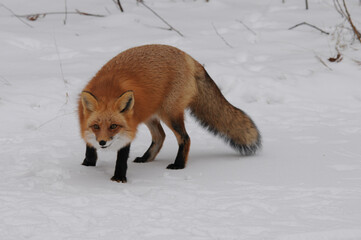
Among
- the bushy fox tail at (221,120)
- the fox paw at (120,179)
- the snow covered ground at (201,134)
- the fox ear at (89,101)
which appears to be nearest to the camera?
the snow covered ground at (201,134)

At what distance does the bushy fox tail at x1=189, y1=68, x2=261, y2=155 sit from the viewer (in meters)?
5.04

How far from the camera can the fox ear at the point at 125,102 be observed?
162 inches

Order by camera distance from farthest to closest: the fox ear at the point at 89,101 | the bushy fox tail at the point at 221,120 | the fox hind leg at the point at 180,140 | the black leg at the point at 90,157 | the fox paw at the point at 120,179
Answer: the bushy fox tail at the point at 221,120, the fox hind leg at the point at 180,140, the black leg at the point at 90,157, the fox paw at the point at 120,179, the fox ear at the point at 89,101

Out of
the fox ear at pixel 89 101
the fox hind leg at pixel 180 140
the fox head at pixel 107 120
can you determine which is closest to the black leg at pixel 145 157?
the fox hind leg at pixel 180 140

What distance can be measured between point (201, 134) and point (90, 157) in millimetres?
1664

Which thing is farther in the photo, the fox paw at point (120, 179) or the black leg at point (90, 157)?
the black leg at point (90, 157)

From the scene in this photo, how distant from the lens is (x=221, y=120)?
507 centimetres

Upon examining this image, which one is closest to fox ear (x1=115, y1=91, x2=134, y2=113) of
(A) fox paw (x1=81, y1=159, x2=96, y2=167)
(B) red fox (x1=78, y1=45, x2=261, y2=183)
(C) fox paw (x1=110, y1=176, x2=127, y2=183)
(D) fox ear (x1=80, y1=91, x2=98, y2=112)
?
(B) red fox (x1=78, y1=45, x2=261, y2=183)

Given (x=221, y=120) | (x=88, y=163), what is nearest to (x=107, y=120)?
(x=88, y=163)

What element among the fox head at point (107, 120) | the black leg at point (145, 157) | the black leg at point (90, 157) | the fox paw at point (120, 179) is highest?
the fox head at point (107, 120)

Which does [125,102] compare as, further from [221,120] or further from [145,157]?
[221,120]

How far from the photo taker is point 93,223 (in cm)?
326

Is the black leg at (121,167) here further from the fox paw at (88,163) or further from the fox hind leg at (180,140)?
the fox hind leg at (180,140)

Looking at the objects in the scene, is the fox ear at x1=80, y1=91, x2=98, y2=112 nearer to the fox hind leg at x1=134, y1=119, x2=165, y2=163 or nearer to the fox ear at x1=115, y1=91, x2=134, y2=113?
the fox ear at x1=115, y1=91, x2=134, y2=113
